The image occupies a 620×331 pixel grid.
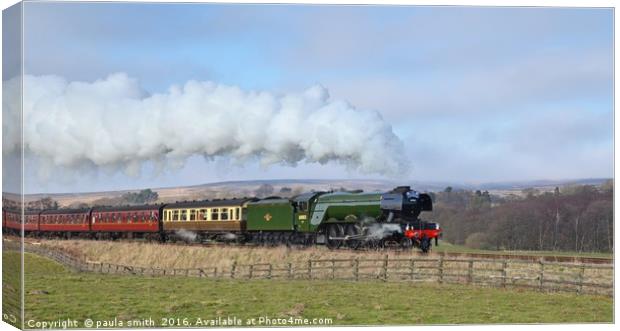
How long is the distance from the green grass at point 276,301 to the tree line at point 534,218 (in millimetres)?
1165

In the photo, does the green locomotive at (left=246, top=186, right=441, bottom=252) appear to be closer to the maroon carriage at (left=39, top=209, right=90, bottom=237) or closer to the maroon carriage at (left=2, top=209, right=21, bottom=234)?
the maroon carriage at (left=39, top=209, right=90, bottom=237)

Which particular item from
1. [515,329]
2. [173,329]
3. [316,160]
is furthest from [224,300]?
[515,329]

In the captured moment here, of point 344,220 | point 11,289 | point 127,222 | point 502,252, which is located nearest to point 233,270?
point 127,222

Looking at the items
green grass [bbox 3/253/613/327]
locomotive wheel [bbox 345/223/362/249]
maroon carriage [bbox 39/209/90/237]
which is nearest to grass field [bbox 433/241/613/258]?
green grass [bbox 3/253/613/327]

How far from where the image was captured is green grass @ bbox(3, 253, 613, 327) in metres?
18.6

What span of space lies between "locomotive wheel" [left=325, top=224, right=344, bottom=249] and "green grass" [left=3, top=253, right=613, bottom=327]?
286 centimetres

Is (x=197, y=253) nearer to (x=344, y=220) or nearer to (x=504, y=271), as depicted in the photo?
(x=344, y=220)

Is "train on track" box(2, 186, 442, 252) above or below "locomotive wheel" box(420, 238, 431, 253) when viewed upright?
above

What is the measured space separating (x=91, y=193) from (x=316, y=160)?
468 cm

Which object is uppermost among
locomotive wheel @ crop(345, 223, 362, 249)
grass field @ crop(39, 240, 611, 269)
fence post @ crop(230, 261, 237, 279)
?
locomotive wheel @ crop(345, 223, 362, 249)

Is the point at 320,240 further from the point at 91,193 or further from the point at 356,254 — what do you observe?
the point at 91,193

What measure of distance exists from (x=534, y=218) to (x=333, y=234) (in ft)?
19.6

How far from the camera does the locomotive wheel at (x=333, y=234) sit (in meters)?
23.4

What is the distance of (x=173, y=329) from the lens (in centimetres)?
1855
